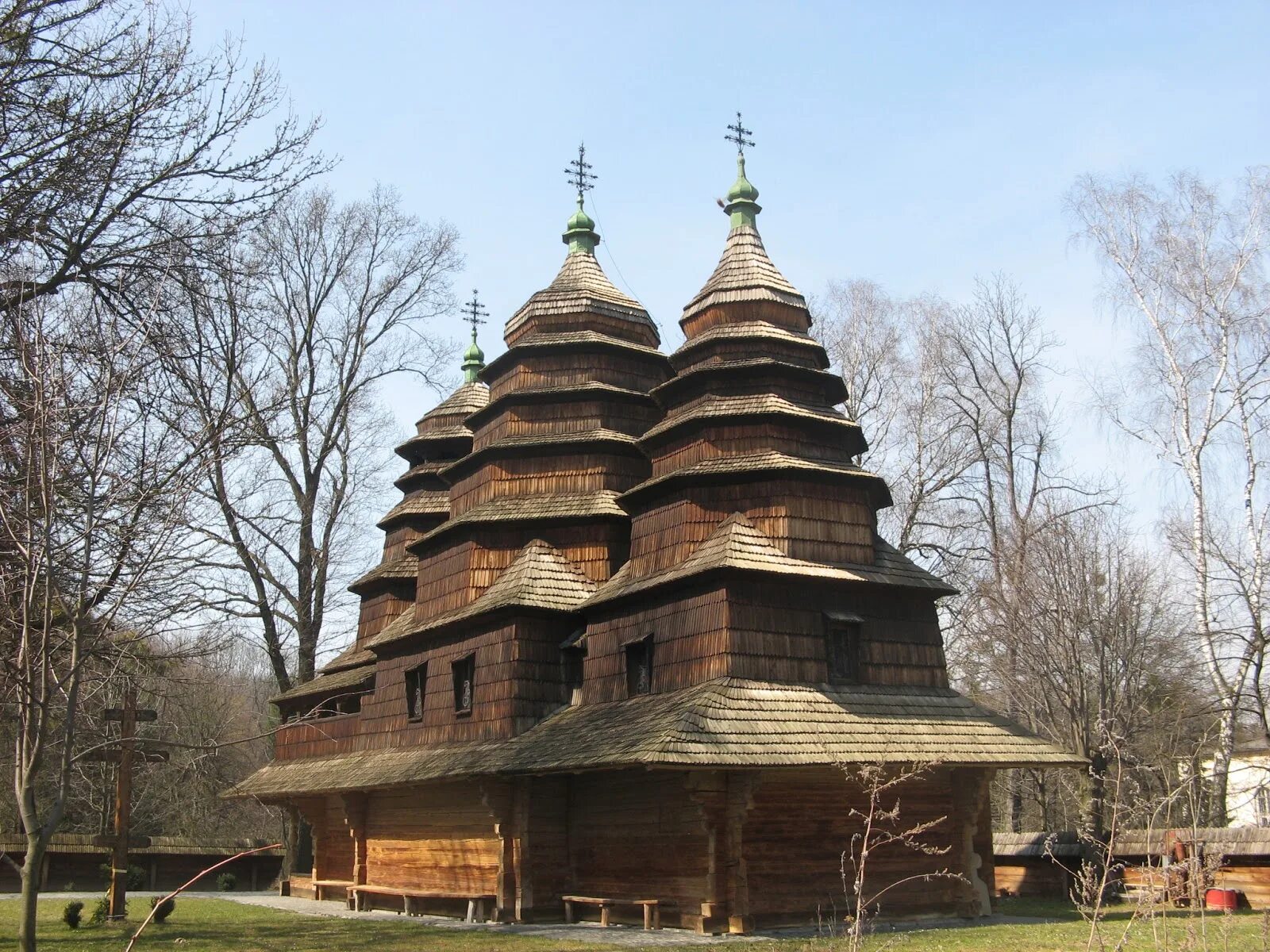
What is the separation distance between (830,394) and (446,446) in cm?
1174

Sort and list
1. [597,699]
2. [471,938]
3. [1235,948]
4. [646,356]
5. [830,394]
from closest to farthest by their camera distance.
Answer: [1235,948] → [471,938] → [597,699] → [830,394] → [646,356]

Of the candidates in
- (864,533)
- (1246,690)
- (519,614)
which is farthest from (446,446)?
(1246,690)

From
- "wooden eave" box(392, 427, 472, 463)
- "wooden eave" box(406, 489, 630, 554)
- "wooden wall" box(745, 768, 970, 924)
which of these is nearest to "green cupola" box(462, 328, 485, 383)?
"wooden eave" box(392, 427, 472, 463)

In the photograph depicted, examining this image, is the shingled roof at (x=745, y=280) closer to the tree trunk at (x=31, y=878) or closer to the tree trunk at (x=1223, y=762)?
the tree trunk at (x=1223, y=762)

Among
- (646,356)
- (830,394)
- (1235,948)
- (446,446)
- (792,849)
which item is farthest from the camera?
(446,446)

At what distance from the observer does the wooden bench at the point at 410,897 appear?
17.5 metres

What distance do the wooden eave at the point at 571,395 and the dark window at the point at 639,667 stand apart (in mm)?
5855

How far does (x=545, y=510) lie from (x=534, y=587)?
1950 mm

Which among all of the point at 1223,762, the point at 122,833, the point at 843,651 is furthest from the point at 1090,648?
the point at 122,833

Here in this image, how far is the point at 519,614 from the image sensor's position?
18.8m

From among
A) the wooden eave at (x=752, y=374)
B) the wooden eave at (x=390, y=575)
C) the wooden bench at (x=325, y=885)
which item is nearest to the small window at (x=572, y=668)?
the wooden eave at (x=752, y=374)

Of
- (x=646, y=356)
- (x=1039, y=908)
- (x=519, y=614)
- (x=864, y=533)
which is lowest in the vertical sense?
(x=1039, y=908)

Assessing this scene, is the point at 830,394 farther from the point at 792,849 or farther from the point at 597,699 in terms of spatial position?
the point at 792,849

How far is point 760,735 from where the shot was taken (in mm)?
14773
